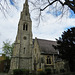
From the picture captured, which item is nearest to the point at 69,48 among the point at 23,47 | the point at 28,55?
the point at 28,55

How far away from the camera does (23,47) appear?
83.6 feet

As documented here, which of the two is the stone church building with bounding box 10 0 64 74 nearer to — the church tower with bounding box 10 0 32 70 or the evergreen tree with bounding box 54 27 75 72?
the church tower with bounding box 10 0 32 70

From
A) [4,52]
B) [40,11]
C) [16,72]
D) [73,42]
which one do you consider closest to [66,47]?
[73,42]

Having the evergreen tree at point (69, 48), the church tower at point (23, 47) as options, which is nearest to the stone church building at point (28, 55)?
the church tower at point (23, 47)

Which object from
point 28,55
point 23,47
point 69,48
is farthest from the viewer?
point 23,47

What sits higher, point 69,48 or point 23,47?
point 23,47

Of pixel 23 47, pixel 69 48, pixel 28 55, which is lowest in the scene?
pixel 28 55

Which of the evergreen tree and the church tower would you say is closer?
the evergreen tree

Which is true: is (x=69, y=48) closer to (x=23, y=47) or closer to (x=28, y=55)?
(x=28, y=55)

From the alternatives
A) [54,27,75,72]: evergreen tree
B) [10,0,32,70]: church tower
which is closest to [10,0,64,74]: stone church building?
[10,0,32,70]: church tower

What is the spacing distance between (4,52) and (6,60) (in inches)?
181

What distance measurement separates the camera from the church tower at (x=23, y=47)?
22.7 metres

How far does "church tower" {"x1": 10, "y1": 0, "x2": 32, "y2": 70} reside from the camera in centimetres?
2272

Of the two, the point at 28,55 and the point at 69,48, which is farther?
the point at 28,55
